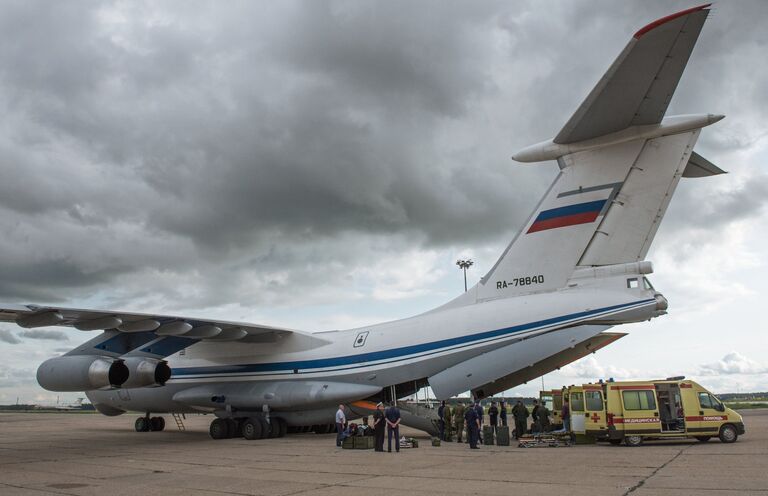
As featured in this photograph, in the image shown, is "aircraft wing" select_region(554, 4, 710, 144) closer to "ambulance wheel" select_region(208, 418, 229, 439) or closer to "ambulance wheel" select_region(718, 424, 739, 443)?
"ambulance wheel" select_region(718, 424, 739, 443)

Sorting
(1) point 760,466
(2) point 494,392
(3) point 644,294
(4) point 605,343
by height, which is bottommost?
(1) point 760,466

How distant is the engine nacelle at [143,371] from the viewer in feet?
42.1

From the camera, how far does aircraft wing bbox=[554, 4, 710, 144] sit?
7676 millimetres

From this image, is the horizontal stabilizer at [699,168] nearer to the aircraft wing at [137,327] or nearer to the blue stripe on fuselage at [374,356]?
the blue stripe on fuselage at [374,356]

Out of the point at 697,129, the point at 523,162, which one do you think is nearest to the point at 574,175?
the point at 523,162

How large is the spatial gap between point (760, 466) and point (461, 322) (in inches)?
226

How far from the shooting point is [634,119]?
1010cm

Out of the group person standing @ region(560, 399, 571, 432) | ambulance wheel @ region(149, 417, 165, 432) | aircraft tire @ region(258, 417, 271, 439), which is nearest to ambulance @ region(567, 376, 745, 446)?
person standing @ region(560, 399, 571, 432)

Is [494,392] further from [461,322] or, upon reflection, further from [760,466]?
[760,466]

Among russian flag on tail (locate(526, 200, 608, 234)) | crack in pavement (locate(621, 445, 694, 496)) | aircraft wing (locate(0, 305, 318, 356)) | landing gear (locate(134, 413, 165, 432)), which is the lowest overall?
crack in pavement (locate(621, 445, 694, 496))

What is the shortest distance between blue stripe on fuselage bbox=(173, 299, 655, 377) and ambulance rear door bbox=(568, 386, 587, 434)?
2309 mm

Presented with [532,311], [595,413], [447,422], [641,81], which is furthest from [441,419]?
[641,81]

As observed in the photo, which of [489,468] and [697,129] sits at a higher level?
[697,129]

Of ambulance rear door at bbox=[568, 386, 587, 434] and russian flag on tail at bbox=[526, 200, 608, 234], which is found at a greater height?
russian flag on tail at bbox=[526, 200, 608, 234]
